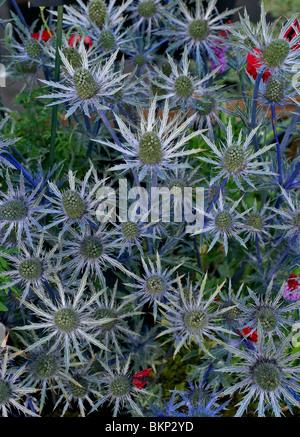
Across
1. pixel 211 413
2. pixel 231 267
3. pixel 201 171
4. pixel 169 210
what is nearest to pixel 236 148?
pixel 169 210

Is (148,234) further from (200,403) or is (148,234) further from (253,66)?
(253,66)

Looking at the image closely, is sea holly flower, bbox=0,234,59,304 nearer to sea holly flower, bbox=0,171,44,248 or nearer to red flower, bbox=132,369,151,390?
sea holly flower, bbox=0,171,44,248

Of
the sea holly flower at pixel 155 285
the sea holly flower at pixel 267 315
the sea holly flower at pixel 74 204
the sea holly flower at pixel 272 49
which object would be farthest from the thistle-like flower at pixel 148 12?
the sea holly flower at pixel 267 315

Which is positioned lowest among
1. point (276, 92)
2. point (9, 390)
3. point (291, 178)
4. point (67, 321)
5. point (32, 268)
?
point (9, 390)

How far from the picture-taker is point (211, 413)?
0.97 metres

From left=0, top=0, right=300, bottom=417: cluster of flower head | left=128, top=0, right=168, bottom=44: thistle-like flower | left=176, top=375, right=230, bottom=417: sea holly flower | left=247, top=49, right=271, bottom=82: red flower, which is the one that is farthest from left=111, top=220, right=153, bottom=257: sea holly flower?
left=128, top=0, right=168, bottom=44: thistle-like flower

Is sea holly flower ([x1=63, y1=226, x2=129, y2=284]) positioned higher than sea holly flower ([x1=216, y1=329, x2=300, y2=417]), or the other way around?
sea holly flower ([x1=63, y1=226, x2=129, y2=284])

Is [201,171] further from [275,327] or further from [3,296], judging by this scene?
[3,296]

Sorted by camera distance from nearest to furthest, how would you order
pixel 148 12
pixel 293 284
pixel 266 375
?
pixel 266 375 → pixel 293 284 → pixel 148 12

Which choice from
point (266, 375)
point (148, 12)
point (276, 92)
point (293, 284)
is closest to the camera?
point (266, 375)

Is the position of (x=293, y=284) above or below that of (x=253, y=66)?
below

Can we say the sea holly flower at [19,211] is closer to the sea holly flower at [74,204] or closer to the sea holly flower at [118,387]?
the sea holly flower at [74,204]

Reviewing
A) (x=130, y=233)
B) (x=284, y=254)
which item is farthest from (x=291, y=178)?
(x=130, y=233)

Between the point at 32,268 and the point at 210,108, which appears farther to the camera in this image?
the point at 210,108
